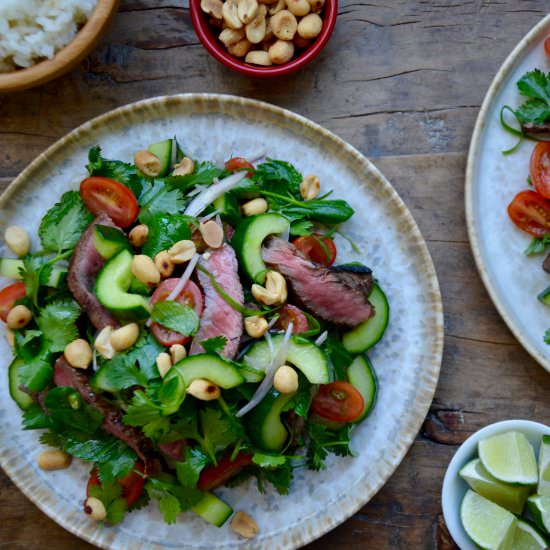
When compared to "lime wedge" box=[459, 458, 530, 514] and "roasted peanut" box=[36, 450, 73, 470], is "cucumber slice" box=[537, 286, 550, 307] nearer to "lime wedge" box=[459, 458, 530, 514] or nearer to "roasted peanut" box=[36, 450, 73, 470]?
"lime wedge" box=[459, 458, 530, 514]

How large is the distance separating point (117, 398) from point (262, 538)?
88 cm

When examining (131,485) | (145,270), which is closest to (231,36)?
(145,270)

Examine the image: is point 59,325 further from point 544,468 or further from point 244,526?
point 544,468

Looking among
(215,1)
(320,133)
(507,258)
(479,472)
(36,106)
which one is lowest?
(479,472)

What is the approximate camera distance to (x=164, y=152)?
9.36 feet

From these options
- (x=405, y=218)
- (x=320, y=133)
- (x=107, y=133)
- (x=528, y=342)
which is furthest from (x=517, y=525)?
(x=107, y=133)

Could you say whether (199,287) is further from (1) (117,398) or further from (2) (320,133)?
(2) (320,133)

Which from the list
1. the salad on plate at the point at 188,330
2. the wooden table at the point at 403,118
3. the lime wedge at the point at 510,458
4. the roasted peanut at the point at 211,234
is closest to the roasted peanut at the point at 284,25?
the wooden table at the point at 403,118

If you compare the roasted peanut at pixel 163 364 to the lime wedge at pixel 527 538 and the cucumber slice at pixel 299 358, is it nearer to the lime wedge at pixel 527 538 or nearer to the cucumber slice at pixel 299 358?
the cucumber slice at pixel 299 358

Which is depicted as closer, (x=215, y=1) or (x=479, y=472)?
(x=479, y=472)

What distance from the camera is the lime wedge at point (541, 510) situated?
2.62 metres

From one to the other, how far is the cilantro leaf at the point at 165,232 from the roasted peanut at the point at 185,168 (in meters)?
0.25

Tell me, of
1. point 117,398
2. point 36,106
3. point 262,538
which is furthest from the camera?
point 36,106

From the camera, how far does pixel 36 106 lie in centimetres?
306
